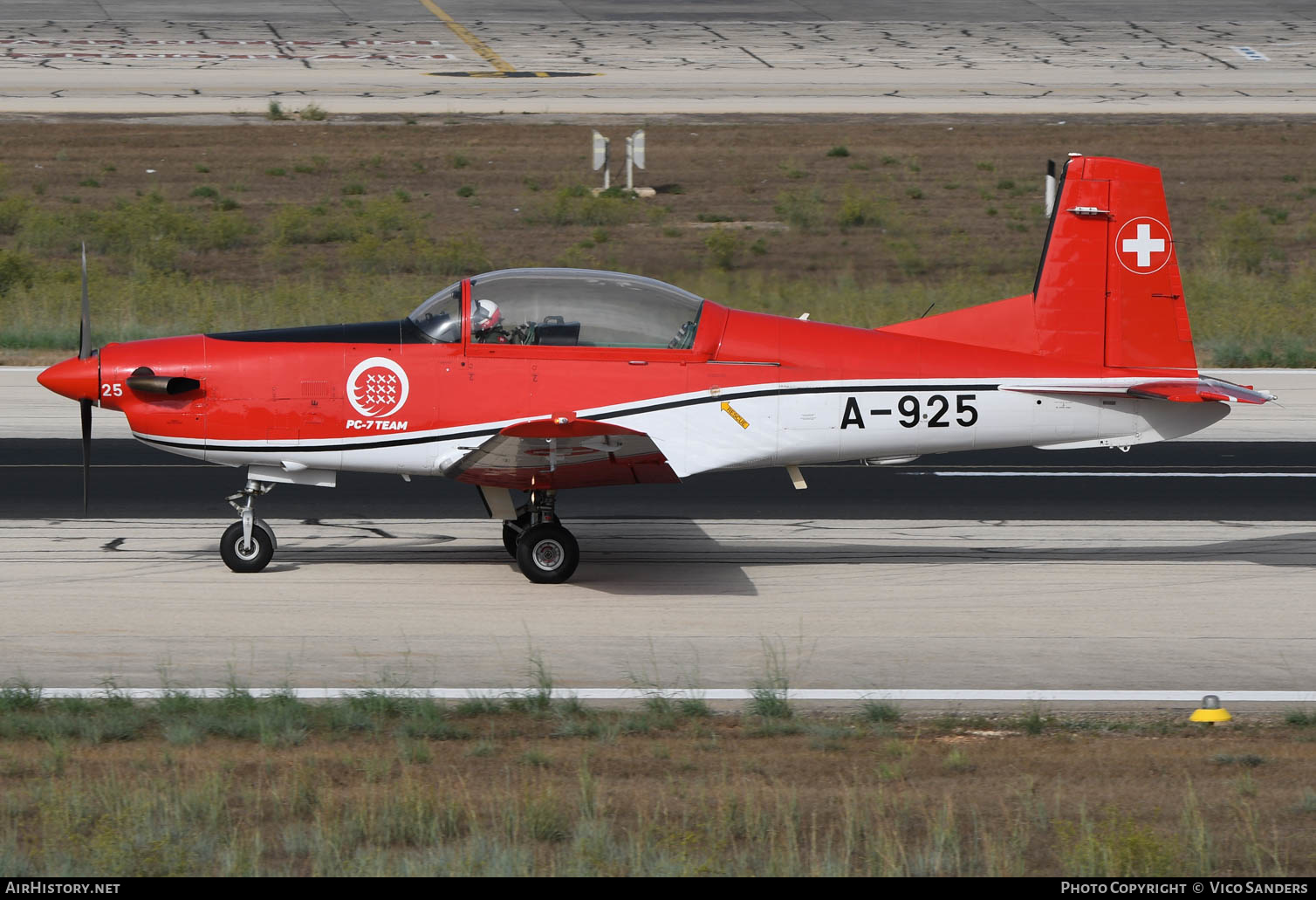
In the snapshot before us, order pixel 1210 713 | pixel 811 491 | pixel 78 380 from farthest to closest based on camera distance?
pixel 811 491 < pixel 78 380 < pixel 1210 713

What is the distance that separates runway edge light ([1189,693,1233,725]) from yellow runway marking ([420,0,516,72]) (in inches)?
2090

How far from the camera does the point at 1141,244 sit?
11328 mm

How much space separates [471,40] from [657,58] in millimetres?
8507

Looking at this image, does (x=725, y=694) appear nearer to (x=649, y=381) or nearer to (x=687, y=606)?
(x=687, y=606)

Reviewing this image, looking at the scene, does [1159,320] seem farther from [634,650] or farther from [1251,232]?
[1251,232]

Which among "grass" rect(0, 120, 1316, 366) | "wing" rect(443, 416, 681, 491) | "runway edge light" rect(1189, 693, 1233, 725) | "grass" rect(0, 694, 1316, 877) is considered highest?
"grass" rect(0, 120, 1316, 366)

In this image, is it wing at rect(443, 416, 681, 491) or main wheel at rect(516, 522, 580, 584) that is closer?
wing at rect(443, 416, 681, 491)

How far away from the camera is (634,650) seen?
9586 millimetres

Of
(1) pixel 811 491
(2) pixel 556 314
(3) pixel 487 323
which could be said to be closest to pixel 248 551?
(3) pixel 487 323

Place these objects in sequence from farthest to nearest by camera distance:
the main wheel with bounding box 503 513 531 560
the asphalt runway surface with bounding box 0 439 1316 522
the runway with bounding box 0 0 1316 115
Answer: the runway with bounding box 0 0 1316 115 → the asphalt runway surface with bounding box 0 439 1316 522 → the main wheel with bounding box 503 513 531 560

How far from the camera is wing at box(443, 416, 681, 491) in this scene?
10031 mm

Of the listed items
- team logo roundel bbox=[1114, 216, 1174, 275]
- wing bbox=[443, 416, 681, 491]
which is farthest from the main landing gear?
team logo roundel bbox=[1114, 216, 1174, 275]

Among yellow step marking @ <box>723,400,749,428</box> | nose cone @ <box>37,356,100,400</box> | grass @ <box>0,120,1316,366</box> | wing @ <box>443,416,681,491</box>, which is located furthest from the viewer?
grass @ <box>0,120,1316,366</box>

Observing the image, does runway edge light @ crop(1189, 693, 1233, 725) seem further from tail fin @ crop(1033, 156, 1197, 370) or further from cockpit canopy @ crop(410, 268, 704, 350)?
cockpit canopy @ crop(410, 268, 704, 350)
